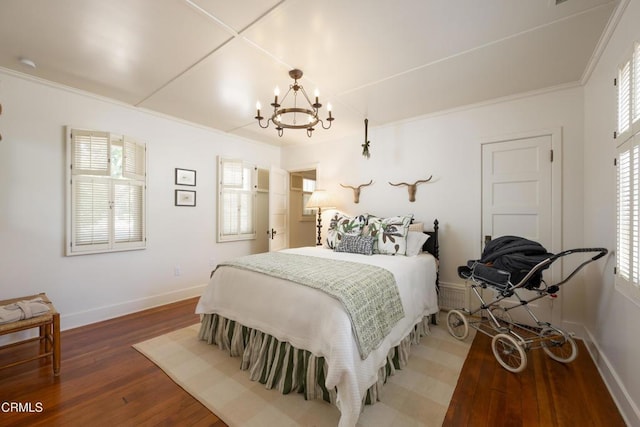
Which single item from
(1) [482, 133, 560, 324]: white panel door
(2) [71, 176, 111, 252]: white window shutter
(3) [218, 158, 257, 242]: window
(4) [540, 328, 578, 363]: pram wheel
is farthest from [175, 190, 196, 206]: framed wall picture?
(4) [540, 328, 578, 363]: pram wheel

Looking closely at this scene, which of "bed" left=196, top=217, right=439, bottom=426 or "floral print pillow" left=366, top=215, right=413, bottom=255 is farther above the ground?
"floral print pillow" left=366, top=215, right=413, bottom=255

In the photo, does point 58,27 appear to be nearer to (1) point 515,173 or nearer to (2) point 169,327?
(2) point 169,327

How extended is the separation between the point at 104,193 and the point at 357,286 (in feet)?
10.1

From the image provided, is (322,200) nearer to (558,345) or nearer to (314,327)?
(314,327)

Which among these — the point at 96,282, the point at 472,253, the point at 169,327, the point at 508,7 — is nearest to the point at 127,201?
the point at 96,282

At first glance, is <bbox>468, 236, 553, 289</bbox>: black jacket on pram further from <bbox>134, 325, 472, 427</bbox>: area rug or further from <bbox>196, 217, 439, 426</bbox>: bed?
<bbox>134, 325, 472, 427</bbox>: area rug

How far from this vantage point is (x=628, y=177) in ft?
5.18

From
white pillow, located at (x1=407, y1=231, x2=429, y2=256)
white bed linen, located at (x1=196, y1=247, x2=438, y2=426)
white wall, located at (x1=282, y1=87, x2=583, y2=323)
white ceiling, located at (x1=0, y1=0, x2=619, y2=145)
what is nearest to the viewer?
white bed linen, located at (x1=196, y1=247, x2=438, y2=426)

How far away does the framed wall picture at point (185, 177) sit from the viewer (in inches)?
146

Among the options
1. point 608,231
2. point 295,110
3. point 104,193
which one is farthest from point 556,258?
point 104,193

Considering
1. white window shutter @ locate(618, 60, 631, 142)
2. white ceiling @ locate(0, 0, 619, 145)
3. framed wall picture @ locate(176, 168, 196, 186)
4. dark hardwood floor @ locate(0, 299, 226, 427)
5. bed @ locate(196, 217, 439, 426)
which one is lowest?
dark hardwood floor @ locate(0, 299, 226, 427)

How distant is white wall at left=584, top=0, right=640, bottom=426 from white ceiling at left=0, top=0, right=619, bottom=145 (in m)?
0.22

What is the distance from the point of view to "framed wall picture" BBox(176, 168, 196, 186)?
3.71 metres

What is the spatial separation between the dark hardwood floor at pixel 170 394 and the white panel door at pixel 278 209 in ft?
8.46
